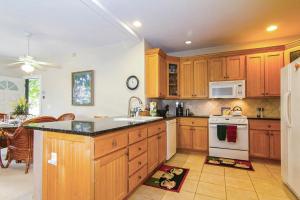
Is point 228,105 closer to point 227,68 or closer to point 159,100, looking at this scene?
point 227,68

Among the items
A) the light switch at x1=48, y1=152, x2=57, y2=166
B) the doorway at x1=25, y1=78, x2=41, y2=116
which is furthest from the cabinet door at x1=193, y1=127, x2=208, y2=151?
the doorway at x1=25, y1=78, x2=41, y2=116

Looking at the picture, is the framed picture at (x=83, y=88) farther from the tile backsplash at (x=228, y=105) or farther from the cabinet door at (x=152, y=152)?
the cabinet door at (x=152, y=152)

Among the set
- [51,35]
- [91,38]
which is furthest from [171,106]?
[51,35]

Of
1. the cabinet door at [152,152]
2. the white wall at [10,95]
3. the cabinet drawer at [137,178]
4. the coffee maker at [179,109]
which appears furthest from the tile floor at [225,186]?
the white wall at [10,95]

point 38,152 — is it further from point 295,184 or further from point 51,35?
point 295,184

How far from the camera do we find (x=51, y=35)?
3.64 metres

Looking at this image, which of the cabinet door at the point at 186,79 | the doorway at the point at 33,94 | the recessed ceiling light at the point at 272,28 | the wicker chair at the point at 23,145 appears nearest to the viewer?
the wicker chair at the point at 23,145

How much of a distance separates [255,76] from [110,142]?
3513 mm

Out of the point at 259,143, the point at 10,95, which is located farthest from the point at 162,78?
the point at 10,95

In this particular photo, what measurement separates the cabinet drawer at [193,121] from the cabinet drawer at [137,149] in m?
1.81

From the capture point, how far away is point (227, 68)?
12.7 feet

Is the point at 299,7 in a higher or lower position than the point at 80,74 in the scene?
higher

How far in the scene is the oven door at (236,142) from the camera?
3.46 metres

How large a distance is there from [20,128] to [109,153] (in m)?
2.11
